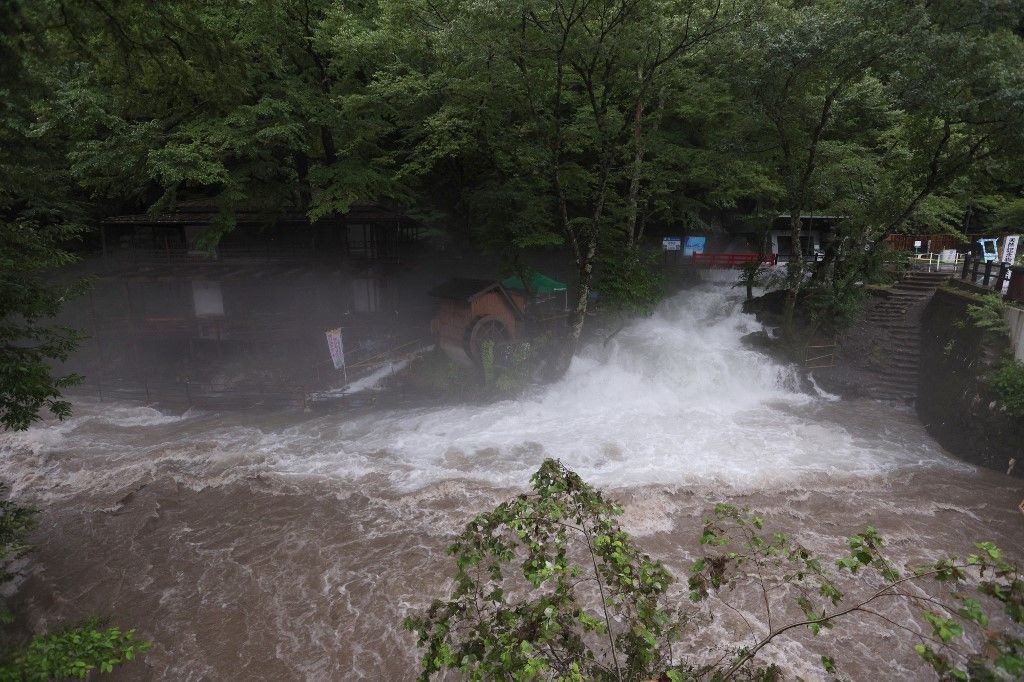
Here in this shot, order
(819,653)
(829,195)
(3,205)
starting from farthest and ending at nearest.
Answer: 1. (829,195)
2. (3,205)
3. (819,653)

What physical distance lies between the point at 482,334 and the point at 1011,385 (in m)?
14.2

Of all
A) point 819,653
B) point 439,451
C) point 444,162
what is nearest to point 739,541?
point 819,653

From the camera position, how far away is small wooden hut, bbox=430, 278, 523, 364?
18344 millimetres

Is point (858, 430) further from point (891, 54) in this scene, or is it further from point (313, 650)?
point (313, 650)

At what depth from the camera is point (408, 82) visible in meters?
16.1

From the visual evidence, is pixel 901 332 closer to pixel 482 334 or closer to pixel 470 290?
pixel 482 334

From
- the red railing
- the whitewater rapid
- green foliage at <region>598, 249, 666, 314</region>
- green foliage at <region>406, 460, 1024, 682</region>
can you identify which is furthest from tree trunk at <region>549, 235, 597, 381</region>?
green foliage at <region>406, 460, 1024, 682</region>

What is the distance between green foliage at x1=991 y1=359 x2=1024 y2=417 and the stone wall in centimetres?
37

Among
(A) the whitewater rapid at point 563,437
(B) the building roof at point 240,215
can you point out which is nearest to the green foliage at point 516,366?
(A) the whitewater rapid at point 563,437

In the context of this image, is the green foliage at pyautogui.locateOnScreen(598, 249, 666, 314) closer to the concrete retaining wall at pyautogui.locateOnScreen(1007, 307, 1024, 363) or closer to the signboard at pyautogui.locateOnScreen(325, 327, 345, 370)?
the signboard at pyautogui.locateOnScreen(325, 327, 345, 370)

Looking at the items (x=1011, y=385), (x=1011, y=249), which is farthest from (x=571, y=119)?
(x=1011, y=385)

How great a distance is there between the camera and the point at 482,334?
18.5 m

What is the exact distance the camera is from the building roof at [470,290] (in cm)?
1827

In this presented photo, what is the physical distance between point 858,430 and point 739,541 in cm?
770
